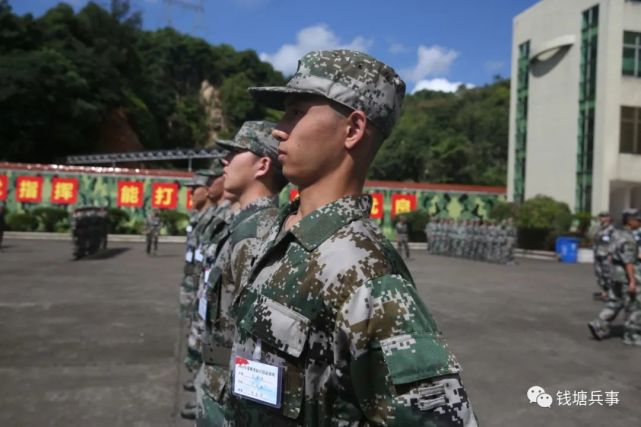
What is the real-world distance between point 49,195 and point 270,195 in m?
23.7

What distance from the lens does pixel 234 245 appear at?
2492mm

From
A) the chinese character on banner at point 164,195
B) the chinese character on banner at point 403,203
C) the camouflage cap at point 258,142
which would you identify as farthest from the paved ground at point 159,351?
the chinese character on banner at point 403,203

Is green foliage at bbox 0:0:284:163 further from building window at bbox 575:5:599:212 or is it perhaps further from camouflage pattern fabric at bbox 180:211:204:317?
camouflage pattern fabric at bbox 180:211:204:317

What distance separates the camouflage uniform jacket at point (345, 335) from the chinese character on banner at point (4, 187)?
25.6 m

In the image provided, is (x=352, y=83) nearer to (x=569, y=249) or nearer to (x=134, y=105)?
(x=569, y=249)

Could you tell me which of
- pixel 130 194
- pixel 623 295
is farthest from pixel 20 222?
pixel 623 295

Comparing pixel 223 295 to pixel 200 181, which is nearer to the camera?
pixel 223 295

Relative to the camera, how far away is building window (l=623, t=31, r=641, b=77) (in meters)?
22.6

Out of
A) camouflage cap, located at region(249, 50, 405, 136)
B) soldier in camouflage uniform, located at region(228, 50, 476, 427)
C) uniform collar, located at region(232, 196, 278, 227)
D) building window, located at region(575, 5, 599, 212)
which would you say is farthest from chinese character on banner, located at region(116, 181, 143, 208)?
camouflage cap, located at region(249, 50, 405, 136)

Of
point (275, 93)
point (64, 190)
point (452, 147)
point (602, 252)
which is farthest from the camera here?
point (452, 147)

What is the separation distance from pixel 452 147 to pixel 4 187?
105 feet

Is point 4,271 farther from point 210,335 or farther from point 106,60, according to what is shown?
point 106,60

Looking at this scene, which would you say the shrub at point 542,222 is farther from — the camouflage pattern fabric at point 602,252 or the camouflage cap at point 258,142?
the camouflage cap at point 258,142

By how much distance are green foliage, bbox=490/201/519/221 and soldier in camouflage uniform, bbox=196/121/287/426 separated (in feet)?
73.3
